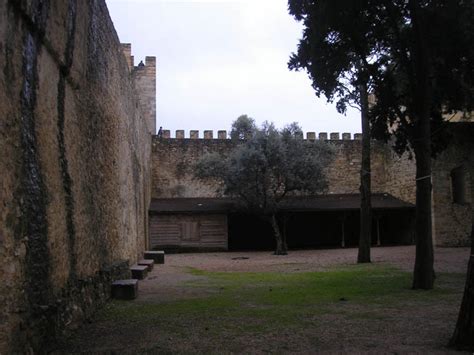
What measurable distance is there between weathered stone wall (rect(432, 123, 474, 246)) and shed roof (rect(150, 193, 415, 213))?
1984 mm

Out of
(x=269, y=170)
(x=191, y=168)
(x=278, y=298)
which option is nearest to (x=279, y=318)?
(x=278, y=298)

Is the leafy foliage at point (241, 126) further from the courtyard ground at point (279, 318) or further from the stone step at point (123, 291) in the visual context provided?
the stone step at point (123, 291)

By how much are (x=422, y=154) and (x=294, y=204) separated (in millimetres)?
17318

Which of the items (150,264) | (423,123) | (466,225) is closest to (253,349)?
(423,123)

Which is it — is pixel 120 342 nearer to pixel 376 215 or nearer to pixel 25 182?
pixel 25 182

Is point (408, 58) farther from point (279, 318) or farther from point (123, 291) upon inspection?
point (123, 291)

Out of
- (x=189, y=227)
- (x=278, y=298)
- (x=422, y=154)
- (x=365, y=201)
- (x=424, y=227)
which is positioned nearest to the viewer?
(x=278, y=298)

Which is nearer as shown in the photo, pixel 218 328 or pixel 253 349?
pixel 253 349

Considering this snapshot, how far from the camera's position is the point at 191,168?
104 feet

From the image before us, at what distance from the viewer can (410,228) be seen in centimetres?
2928

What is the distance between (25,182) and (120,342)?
219 cm

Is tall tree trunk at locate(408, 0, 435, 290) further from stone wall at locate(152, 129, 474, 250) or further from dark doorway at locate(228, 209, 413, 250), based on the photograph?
dark doorway at locate(228, 209, 413, 250)

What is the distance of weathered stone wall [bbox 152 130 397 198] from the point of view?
31.6 m

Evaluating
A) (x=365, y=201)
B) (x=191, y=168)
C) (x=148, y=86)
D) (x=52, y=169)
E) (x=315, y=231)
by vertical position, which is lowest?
(x=315, y=231)
